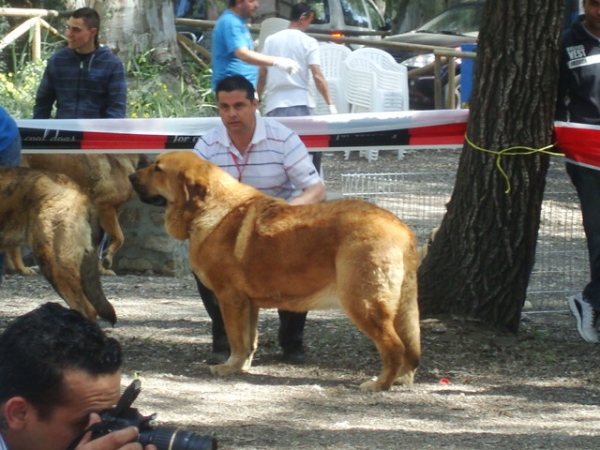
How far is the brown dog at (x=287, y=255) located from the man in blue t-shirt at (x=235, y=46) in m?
3.62

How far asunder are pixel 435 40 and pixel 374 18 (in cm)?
517

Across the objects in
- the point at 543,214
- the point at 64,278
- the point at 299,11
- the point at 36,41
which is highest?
the point at 299,11

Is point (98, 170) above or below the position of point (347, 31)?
below

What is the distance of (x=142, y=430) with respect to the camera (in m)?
2.41

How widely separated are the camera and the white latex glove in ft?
25.9

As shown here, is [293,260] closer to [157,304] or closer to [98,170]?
[157,304]

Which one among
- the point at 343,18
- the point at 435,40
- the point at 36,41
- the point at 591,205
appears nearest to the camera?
the point at 591,205

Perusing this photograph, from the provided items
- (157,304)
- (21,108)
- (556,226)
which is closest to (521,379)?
(556,226)

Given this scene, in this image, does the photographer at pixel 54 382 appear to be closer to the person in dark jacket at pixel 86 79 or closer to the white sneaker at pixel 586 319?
the white sneaker at pixel 586 319

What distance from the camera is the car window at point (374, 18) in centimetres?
2584

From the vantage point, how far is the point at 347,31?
23.5m

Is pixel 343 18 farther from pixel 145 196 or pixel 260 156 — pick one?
pixel 145 196

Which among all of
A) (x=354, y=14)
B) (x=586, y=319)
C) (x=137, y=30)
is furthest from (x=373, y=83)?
(x=586, y=319)

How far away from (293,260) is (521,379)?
1537 millimetres
